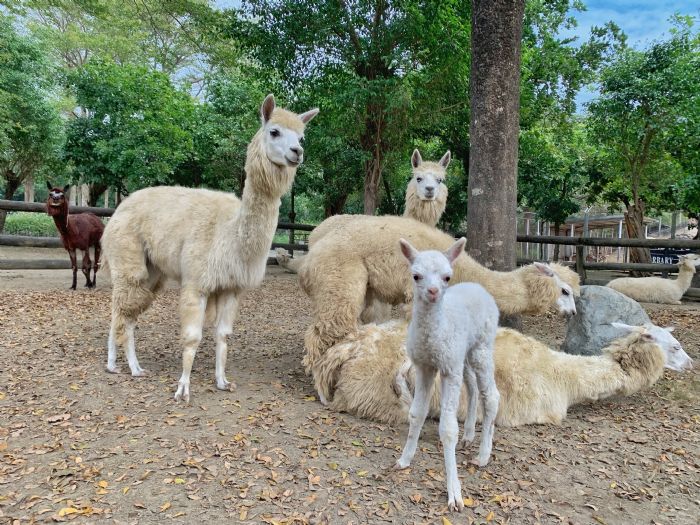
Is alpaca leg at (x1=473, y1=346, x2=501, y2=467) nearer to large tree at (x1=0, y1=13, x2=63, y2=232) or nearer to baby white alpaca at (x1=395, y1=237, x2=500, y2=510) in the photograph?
baby white alpaca at (x1=395, y1=237, x2=500, y2=510)

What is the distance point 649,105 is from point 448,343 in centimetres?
1269

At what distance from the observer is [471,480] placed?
2.83m

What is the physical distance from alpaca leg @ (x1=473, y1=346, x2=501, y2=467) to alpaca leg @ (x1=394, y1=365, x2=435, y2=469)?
380 millimetres

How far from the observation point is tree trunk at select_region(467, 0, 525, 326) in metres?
5.08

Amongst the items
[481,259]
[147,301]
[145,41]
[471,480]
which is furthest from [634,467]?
[145,41]

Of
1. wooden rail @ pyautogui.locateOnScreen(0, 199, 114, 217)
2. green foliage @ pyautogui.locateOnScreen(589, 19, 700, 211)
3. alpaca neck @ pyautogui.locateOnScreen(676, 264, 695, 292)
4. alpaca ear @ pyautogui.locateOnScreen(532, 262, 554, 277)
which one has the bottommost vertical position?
alpaca neck @ pyautogui.locateOnScreen(676, 264, 695, 292)

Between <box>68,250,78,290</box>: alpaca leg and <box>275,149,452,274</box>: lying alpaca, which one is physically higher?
<box>275,149,452,274</box>: lying alpaca

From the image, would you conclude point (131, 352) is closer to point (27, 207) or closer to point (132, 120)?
point (27, 207)

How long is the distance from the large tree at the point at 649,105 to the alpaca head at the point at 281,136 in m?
9.45

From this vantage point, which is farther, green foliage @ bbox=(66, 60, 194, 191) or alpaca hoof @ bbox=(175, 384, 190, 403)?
green foliage @ bbox=(66, 60, 194, 191)

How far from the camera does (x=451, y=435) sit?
2625mm

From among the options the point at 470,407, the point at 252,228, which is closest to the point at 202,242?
the point at 252,228

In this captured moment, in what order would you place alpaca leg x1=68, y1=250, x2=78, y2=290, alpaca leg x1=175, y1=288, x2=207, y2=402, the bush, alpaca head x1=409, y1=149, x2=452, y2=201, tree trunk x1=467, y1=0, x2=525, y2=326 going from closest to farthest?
alpaca leg x1=175, y1=288, x2=207, y2=402 → tree trunk x1=467, y1=0, x2=525, y2=326 → alpaca head x1=409, y1=149, x2=452, y2=201 → alpaca leg x1=68, y1=250, x2=78, y2=290 → the bush

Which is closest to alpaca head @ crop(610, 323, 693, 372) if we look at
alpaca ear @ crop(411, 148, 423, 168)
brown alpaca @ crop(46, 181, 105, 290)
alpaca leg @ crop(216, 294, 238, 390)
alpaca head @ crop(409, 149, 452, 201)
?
alpaca head @ crop(409, 149, 452, 201)
